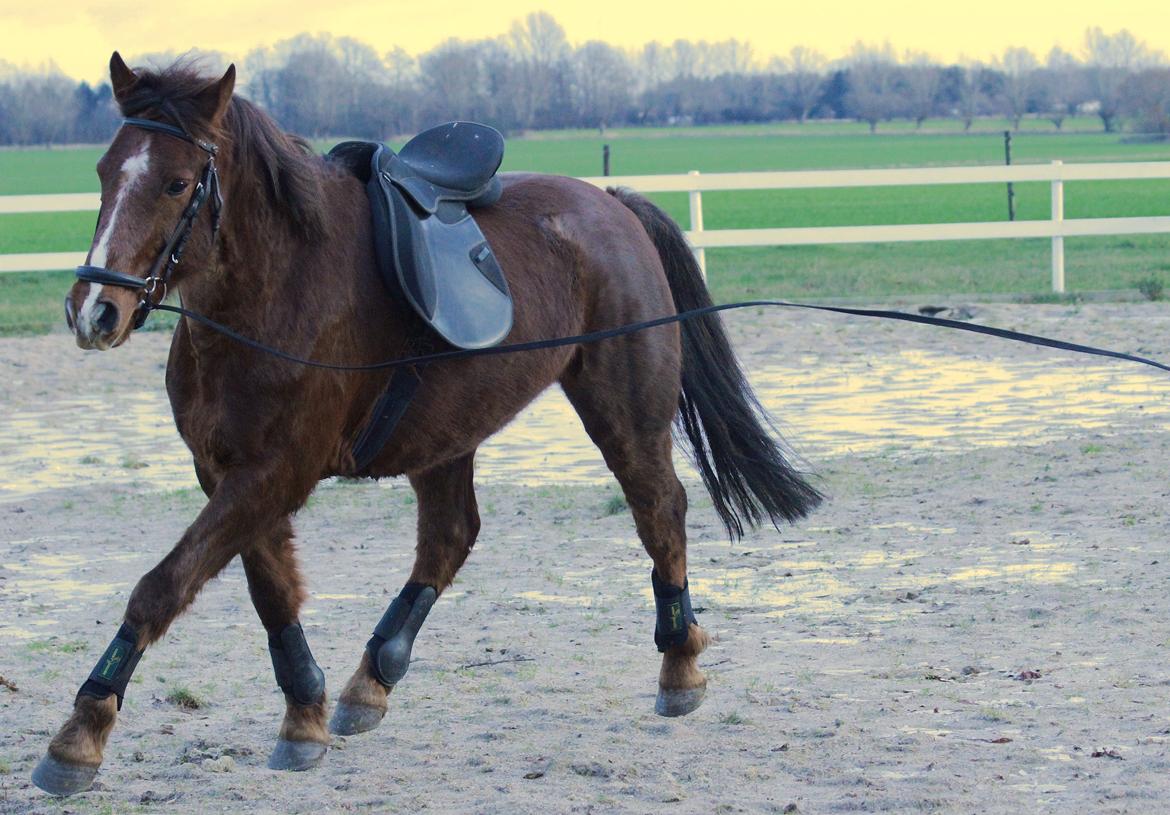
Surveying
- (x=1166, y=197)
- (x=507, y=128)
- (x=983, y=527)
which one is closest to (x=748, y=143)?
(x=507, y=128)

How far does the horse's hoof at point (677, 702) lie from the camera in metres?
4.53

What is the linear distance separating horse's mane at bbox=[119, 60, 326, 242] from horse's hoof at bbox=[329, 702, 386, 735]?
1.42 metres

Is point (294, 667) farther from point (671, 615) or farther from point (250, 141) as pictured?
point (250, 141)

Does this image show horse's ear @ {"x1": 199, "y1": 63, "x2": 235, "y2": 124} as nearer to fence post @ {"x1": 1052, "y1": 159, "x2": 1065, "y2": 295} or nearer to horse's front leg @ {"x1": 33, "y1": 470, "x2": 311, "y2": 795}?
horse's front leg @ {"x1": 33, "y1": 470, "x2": 311, "y2": 795}

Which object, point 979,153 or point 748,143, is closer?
point 979,153

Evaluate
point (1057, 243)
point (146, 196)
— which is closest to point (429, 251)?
point (146, 196)

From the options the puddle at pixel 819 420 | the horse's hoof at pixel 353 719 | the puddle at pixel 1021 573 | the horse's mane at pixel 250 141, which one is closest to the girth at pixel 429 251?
the horse's mane at pixel 250 141

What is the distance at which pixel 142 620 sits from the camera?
3.62 metres

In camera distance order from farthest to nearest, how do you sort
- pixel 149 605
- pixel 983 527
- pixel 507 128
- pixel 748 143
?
pixel 748 143
pixel 507 128
pixel 983 527
pixel 149 605

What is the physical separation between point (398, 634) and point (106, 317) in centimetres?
162

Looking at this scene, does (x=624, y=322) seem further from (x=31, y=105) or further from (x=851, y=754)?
(x=31, y=105)

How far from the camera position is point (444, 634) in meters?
5.40

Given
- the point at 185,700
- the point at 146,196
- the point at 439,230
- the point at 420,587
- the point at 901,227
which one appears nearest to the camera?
the point at 146,196

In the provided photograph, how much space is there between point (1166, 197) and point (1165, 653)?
35090 millimetres
